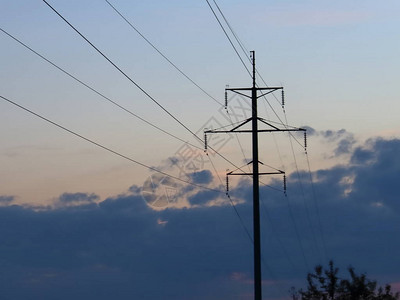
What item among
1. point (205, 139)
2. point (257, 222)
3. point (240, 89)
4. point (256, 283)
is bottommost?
point (256, 283)

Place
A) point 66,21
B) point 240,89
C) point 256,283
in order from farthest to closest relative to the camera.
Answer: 1. point 240,89
2. point 256,283
3. point 66,21

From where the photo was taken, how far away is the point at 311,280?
78.0 meters

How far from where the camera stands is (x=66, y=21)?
27625mm

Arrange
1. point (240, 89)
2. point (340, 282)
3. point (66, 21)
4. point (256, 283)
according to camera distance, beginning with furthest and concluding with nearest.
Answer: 1. point (340, 282)
2. point (240, 89)
3. point (256, 283)
4. point (66, 21)

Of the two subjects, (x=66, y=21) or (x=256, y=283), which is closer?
(x=66, y=21)

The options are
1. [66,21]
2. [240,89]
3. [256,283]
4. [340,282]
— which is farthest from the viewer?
[340,282]

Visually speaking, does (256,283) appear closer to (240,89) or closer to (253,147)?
(253,147)

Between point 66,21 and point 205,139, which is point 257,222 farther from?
point 66,21

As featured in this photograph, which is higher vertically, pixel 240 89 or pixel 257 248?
pixel 240 89

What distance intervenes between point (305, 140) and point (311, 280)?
90.5 feet

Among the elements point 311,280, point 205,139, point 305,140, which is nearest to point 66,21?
point 205,139

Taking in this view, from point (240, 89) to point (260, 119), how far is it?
2.14m

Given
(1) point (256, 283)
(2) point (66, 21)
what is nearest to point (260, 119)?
(1) point (256, 283)

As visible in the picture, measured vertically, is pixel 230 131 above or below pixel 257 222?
above
